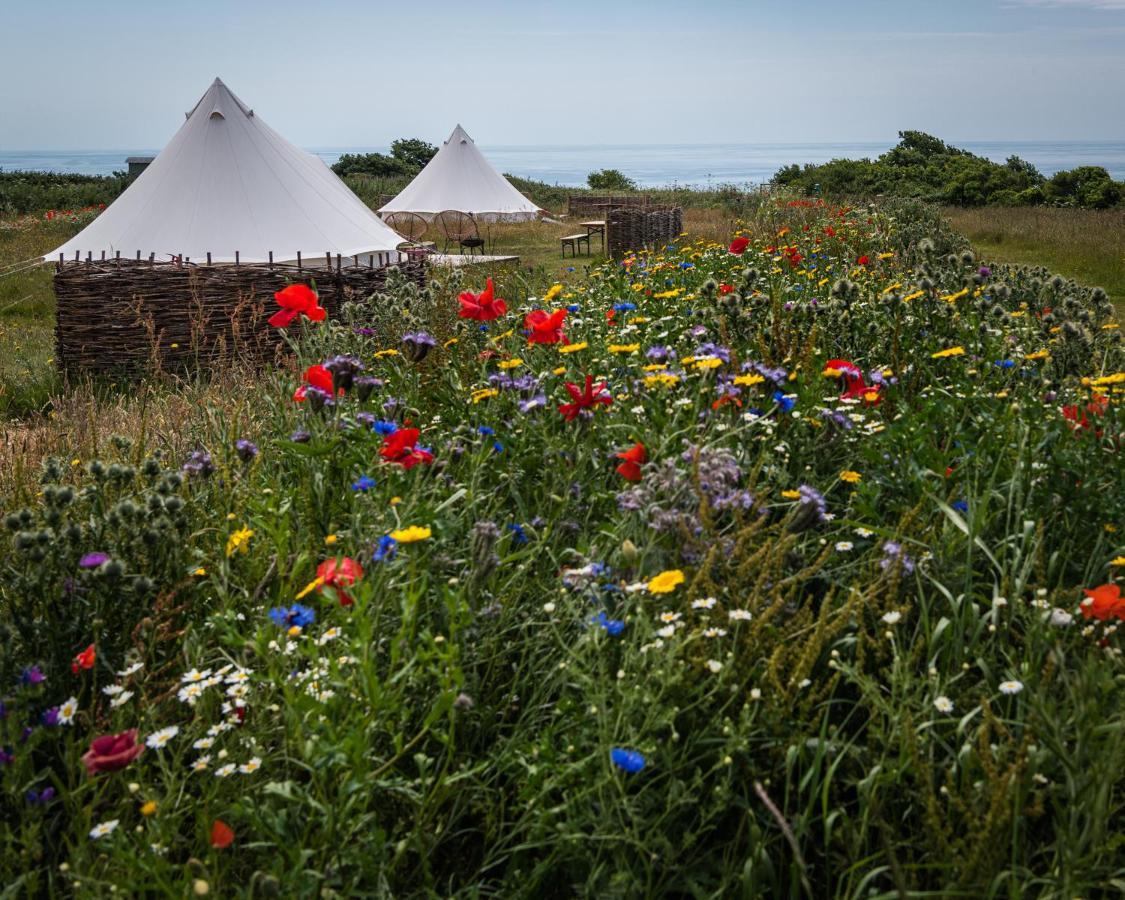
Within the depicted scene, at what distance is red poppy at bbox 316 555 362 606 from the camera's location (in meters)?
1.82

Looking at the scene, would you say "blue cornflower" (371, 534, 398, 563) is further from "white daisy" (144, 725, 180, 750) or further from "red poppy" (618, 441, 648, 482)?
"red poppy" (618, 441, 648, 482)

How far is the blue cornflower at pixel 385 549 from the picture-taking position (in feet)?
6.27

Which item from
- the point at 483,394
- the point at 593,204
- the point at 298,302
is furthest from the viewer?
the point at 593,204

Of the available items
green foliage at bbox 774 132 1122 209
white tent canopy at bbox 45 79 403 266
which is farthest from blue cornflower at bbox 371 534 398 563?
green foliage at bbox 774 132 1122 209

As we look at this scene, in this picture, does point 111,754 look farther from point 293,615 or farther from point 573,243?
point 573,243

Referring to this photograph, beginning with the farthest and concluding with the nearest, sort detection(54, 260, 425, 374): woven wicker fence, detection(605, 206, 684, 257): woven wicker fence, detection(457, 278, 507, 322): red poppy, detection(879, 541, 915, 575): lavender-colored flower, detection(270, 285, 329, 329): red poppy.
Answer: detection(605, 206, 684, 257): woven wicker fence, detection(54, 260, 425, 374): woven wicker fence, detection(457, 278, 507, 322): red poppy, detection(270, 285, 329, 329): red poppy, detection(879, 541, 915, 575): lavender-colored flower

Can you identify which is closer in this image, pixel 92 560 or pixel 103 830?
pixel 103 830

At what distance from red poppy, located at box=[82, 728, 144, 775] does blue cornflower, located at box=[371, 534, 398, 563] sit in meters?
0.54

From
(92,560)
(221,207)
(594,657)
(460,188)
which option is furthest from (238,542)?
(460,188)

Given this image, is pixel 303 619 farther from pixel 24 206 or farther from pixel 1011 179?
pixel 24 206

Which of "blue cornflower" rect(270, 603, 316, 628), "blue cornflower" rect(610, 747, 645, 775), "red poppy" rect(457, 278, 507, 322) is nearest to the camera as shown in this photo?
"blue cornflower" rect(610, 747, 645, 775)

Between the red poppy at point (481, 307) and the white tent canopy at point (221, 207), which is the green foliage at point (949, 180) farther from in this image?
the red poppy at point (481, 307)

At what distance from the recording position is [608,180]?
139 ft

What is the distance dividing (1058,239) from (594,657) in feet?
53.2
